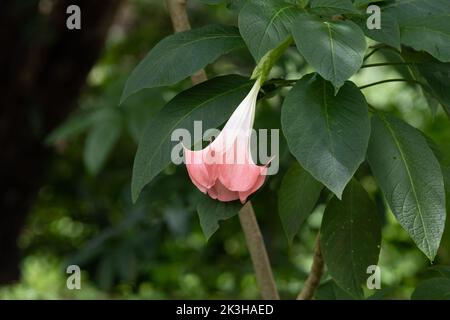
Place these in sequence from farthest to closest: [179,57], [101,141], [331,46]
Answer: [101,141]
[179,57]
[331,46]

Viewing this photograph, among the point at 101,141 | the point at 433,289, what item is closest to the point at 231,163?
the point at 433,289

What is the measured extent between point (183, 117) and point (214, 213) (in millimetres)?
112

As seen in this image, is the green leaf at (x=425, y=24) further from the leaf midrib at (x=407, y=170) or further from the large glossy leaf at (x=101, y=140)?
the large glossy leaf at (x=101, y=140)

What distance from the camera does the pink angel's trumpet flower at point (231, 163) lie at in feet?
2.72

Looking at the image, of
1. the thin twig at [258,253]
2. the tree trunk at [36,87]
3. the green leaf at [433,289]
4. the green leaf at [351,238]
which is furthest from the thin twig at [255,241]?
the tree trunk at [36,87]

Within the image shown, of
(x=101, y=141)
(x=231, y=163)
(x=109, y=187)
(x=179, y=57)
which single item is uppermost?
(x=179, y=57)

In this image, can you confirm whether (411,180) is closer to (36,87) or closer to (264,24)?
(264,24)

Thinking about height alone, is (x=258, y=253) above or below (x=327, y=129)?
below

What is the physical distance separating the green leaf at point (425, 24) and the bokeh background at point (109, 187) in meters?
0.64

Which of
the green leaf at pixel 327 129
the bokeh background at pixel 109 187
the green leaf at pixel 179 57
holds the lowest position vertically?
the bokeh background at pixel 109 187

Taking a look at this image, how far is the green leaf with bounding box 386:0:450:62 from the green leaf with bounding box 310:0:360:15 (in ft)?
0.23

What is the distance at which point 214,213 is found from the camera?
2.94ft
